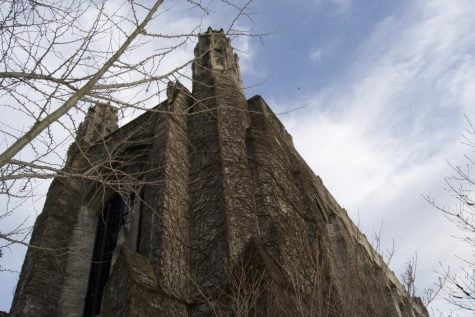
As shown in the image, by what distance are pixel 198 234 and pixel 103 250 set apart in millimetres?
3767

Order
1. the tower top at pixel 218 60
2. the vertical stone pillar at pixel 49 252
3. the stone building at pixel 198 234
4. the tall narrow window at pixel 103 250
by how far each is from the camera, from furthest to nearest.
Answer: the tower top at pixel 218 60 < the tall narrow window at pixel 103 250 < the vertical stone pillar at pixel 49 252 < the stone building at pixel 198 234

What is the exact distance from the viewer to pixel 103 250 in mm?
9789

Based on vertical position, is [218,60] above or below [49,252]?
above

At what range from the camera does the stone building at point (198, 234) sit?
5.14m

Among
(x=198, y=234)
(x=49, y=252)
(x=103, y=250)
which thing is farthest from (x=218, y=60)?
(x=49, y=252)

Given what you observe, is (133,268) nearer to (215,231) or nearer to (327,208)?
(215,231)

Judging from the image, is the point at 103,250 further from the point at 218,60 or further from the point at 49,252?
the point at 218,60

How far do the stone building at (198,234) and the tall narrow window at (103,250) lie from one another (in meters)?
0.03

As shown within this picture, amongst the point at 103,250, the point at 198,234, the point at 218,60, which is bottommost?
the point at 198,234

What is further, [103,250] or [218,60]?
[218,60]

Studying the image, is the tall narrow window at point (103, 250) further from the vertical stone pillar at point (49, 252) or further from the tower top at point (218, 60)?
the tower top at point (218, 60)

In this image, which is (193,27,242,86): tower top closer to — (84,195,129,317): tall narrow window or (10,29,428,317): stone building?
(10,29,428,317): stone building

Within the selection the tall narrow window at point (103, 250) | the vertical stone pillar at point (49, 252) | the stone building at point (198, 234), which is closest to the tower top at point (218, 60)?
the stone building at point (198, 234)

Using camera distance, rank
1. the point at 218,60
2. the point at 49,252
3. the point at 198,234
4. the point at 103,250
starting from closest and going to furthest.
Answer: the point at 198,234
the point at 49,252
the point at 103,250
the point at 218,60
